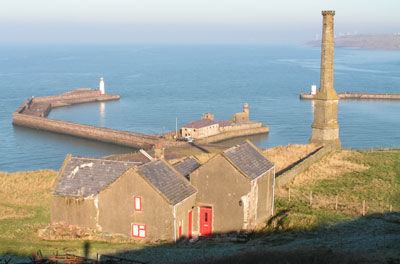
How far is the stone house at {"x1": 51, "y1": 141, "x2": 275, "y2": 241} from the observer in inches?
704

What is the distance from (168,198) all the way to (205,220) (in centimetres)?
211

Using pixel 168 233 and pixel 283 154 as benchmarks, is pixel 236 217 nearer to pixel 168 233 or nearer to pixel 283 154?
pixel 168 233

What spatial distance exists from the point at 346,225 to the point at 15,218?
14.2 metres

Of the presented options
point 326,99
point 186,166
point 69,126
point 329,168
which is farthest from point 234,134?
point 186,166

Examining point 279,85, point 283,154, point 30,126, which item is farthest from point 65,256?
point 279,85

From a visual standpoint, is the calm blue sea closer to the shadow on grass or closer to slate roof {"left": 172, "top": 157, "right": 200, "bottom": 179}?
slate roof {"left": 172, "top": 157, "right": 200, "bottom": 179}

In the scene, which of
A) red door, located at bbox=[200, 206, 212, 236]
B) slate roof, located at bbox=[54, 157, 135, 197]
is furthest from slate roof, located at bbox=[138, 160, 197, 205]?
slate roof, located at bbox=[54, 157, 135, 197]

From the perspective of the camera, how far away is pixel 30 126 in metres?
71.4

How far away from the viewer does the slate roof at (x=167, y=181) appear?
17781 millimetres

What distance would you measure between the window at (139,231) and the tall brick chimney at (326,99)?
20406 millimetres

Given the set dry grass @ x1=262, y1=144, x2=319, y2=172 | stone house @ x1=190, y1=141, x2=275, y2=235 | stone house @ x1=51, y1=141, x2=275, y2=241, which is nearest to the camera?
stone house @ x1=51, y1=141, x2=275, y2=241

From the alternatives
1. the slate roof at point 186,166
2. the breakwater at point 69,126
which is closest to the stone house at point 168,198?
the slate roof at point 186,166

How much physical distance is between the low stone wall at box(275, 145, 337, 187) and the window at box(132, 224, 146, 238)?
8.48 m

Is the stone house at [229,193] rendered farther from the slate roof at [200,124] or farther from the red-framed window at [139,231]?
the slate roof at [200,124]
